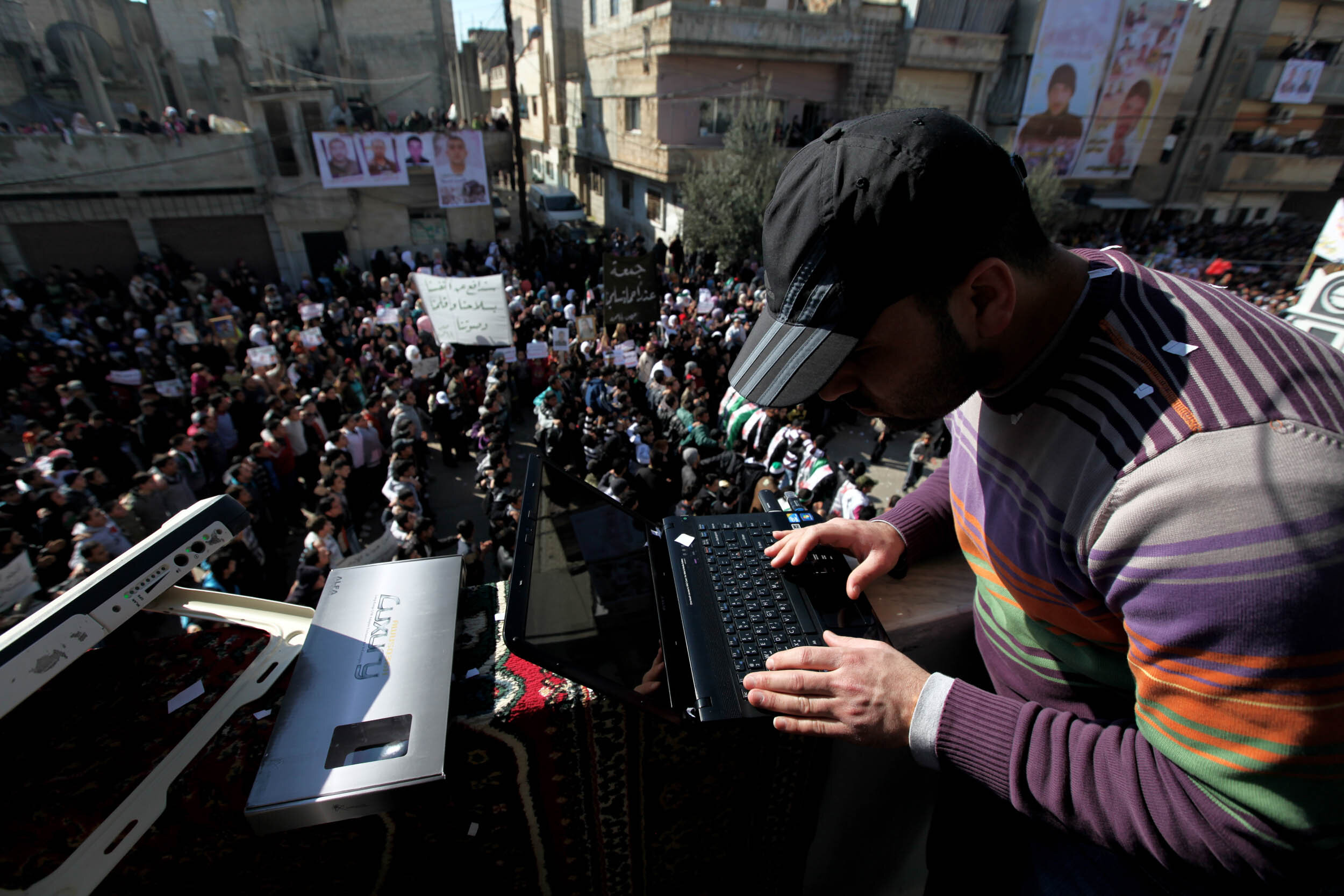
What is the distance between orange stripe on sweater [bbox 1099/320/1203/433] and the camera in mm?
922

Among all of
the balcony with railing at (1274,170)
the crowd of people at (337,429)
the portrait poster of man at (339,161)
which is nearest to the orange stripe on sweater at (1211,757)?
the crowd of people at (337,429)

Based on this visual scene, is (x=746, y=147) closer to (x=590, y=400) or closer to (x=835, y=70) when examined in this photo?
(x=835, y=70)

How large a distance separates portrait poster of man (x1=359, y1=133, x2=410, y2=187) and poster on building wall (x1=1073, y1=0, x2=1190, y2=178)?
27.5 m

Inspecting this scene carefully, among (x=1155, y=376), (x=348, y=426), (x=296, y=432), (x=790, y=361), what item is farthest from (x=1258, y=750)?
(x=296, y=432)

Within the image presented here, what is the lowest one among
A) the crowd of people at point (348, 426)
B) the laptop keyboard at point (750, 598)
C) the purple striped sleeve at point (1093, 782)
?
the crowd of people at point (348, 426)

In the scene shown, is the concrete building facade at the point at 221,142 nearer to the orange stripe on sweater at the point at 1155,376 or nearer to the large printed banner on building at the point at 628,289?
the large printed banner on building at the point at 628,289

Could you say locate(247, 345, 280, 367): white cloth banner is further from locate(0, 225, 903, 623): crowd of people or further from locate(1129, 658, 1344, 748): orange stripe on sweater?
locate(1129, 658, 1344, 748): orange stripe on sweater

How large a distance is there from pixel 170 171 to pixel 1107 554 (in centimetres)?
2231

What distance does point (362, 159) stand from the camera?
17734mm

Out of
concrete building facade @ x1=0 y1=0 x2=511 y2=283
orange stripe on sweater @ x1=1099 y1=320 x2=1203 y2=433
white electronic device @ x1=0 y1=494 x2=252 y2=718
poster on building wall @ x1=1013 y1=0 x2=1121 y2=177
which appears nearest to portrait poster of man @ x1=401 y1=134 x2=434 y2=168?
concrete building facade @ x1=0 y1=0 x2=511 y2=283

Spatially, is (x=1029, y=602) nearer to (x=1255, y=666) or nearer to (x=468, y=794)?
(x=1255, y=666)

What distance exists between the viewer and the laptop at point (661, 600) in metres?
1.42

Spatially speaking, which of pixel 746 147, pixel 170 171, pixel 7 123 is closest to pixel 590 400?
pixel 746 147

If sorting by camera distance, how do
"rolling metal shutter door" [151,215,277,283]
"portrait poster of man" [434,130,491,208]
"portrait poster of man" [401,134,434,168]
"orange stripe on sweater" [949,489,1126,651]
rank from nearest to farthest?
"orange stripe on sweater" [949,489,1126,651] → "rolling metal shutter door" [151,215,277,283] → "portrait poster of man" [401,134,434,168] → "portrait poster of man" [434,130,491,208]
